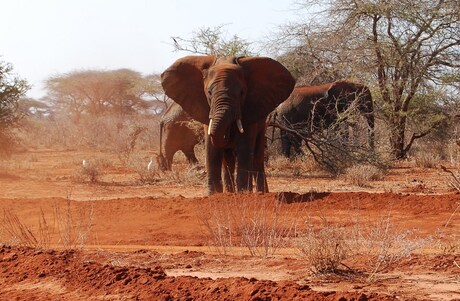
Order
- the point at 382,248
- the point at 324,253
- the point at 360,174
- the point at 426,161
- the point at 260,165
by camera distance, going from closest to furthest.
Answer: the point at 324,253
the point at 382,248
the point at 260,165
the point at 360,174
the point at 426,161

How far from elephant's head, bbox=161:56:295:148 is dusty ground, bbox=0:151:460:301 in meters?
1.33

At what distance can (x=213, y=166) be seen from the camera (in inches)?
491

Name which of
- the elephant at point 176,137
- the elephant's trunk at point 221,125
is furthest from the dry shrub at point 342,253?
the elephant at point 176,137

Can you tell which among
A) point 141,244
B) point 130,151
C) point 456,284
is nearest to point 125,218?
Result: point 141,244

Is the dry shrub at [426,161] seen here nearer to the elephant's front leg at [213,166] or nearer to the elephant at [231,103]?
the elephant at [231,103]

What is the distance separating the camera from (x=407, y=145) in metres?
22.8

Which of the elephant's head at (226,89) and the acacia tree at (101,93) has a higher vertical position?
the acacia tree at (101,93)

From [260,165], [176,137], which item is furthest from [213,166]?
[176,137]

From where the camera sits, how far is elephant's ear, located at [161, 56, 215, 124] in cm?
1321

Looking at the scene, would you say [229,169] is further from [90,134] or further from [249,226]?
[90,134]

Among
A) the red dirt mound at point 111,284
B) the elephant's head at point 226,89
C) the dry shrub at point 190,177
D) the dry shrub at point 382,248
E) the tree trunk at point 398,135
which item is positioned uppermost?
the elephant's head at point 226,89

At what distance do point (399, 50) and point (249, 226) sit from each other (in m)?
14.5

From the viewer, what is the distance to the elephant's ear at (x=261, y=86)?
12.9 m

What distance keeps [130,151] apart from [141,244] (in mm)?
15120
